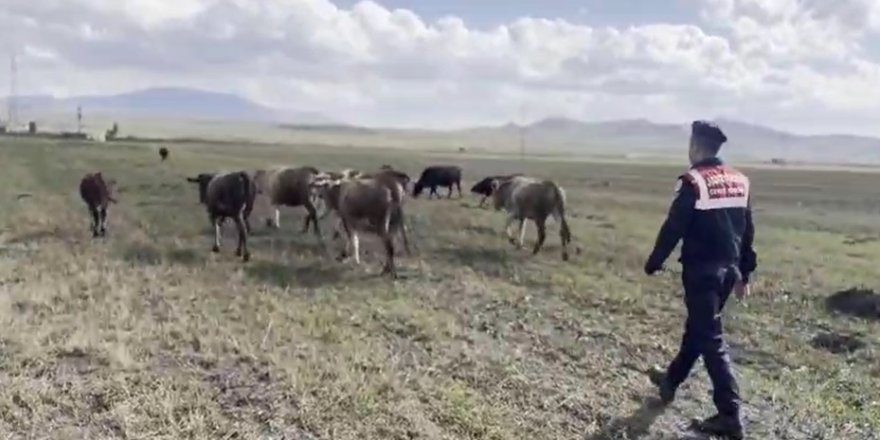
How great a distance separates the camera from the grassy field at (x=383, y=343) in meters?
6.81

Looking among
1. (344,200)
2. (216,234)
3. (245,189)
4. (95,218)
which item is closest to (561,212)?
(344,200)

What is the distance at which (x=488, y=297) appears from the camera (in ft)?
40.5

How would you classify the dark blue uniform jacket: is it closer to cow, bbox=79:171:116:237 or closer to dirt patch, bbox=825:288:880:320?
dirt patch, bbox=825:288:880:320

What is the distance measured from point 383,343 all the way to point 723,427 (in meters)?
3.69

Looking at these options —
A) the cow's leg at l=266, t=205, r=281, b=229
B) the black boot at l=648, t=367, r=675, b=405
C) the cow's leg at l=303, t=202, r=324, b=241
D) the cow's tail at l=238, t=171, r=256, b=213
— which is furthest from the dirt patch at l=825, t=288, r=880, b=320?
the cow's leg at l=266, t=205, r=281, b=229

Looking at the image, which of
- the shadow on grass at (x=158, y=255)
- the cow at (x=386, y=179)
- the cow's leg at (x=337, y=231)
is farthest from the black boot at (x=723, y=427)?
the cow's leg at (x=337, y=231)

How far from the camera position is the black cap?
7188mm

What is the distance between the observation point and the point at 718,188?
7.00 metres

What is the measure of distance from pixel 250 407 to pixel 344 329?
9.26 feet

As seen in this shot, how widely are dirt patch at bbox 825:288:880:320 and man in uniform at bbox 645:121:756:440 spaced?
7.12 metres

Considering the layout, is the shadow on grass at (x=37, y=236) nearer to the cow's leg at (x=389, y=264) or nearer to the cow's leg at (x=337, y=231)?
the cow's leg at (x=337, y=231)

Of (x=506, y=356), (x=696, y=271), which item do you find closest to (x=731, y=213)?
(x=696, y=271)

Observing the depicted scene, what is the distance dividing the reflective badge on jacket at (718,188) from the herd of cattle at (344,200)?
24.2 feet

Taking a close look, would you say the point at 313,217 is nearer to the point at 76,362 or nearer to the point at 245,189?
the point at 245,189
